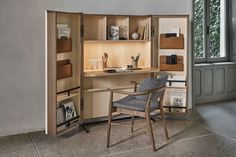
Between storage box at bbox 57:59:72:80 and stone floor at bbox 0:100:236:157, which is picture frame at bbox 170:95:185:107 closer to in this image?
stone floor at bbox 0:100:236:157

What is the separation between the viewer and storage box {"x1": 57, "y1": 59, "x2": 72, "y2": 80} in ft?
12.4

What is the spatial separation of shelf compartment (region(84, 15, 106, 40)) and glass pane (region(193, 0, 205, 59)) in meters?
2.30

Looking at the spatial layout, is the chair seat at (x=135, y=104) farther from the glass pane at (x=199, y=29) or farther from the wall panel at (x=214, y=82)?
the glass pane at (x=199, y=29)

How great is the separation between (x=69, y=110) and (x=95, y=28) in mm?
1264

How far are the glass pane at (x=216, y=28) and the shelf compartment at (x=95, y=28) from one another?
270 cm

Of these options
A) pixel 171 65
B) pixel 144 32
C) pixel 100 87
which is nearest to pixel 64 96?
pixel 100 87

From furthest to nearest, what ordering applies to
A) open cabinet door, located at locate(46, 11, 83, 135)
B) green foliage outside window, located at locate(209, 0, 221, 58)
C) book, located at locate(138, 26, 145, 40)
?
green foliage outside window, located at locate(209, 0, 221, 58) < book, located at locate(138, 26, 145, 40) < open cabinet door, located at locate(46, 11, 83, 135)

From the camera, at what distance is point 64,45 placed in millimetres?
3832

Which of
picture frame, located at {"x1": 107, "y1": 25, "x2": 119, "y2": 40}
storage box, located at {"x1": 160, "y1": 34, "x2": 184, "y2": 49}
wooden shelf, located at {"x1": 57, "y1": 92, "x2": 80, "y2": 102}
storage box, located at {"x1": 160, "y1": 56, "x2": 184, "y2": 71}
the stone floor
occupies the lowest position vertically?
the stone floor

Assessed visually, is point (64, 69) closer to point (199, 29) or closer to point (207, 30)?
point (199, 29)

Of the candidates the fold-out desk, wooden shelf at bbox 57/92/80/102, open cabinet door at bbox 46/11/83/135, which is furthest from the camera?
the fold-out desk

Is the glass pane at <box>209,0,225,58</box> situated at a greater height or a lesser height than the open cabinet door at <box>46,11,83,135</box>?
greater

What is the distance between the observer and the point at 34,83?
4.00 m

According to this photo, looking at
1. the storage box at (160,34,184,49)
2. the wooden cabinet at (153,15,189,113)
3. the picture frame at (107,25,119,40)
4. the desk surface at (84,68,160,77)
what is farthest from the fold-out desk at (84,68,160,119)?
the picture frame at (107,25,119,40)
